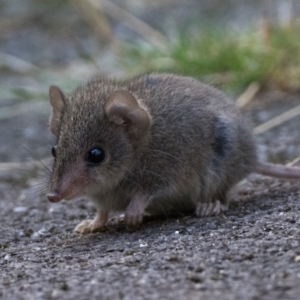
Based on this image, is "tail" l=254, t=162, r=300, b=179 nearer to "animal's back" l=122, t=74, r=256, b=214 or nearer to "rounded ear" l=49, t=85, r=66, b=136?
"animal's back" l=122, t=74, r=256, b=214

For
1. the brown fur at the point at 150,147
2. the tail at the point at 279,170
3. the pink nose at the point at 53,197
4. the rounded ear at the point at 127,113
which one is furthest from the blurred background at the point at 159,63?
the pink nose at the point at 53,197

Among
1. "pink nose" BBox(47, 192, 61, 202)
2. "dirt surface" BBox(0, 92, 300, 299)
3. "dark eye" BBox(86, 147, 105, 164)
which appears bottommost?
"dirt surface" BBox(0, 92, 300, 299)

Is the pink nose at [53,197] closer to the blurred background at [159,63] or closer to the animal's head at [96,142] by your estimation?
the animal's head at [96,142]

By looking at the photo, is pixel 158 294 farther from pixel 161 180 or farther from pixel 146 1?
pixel 146 1

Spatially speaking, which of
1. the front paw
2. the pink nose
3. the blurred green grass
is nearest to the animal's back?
the front paw

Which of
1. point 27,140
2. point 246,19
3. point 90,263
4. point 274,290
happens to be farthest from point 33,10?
point 274,290

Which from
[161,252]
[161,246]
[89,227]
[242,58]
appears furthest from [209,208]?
[242,58]
